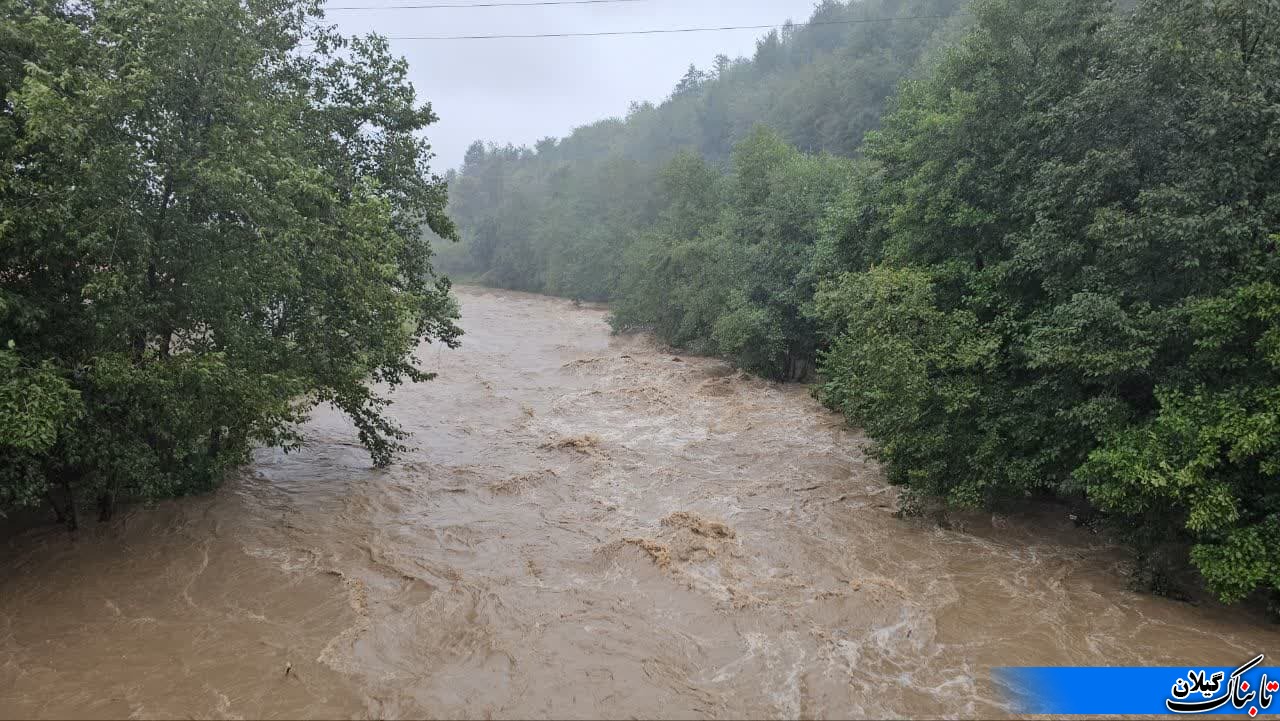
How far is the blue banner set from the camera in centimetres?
926

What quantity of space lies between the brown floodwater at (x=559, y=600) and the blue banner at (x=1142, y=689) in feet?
1.16

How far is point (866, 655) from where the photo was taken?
10.5 meters

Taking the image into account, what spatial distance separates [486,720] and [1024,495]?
12651 mm

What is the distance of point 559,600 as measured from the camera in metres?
11.9

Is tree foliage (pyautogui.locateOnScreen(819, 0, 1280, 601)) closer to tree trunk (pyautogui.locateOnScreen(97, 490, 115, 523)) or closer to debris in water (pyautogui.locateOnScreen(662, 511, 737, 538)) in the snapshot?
debris in water (pyautogui.locateOnScreen(662, 511, 737, 538))

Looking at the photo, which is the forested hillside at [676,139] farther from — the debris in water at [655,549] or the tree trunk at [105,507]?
the tree trunk at [105,507]

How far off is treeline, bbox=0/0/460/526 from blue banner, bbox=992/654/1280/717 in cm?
1198

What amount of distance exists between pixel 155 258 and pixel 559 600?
8.57m

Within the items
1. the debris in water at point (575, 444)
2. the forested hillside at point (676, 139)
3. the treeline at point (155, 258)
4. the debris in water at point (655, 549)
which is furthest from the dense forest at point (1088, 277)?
the forested hillside at point (676, 139)

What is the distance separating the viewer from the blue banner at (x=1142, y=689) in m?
9.26

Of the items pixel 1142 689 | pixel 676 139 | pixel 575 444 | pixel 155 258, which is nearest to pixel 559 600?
pixel 1142 689

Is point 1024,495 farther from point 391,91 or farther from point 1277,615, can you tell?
point 391,91

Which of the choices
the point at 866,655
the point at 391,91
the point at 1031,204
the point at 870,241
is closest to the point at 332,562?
the point at 866,655

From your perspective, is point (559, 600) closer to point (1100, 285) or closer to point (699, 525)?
point (699, 525)
